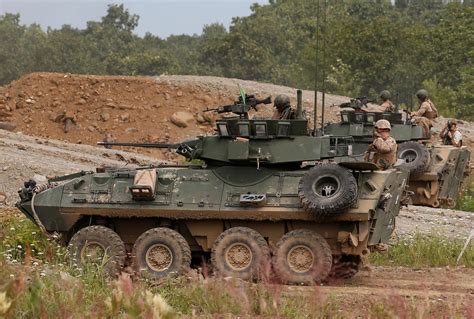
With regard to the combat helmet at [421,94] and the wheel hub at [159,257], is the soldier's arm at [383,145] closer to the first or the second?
the wheel hub at [159,257]

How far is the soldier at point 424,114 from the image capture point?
25.0m

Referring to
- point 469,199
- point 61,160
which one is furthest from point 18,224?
point 469,199

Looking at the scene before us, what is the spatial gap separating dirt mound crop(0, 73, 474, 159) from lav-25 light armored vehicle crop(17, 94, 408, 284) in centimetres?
1574

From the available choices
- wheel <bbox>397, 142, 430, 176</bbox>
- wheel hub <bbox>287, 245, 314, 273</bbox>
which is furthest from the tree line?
wheel hub <bbox>287, 245, 314, 273</bbox>

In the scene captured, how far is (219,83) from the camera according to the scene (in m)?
34.9

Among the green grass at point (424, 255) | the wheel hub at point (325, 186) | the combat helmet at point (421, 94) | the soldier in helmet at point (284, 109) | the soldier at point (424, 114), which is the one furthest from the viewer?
the soldier at point (424, 114)

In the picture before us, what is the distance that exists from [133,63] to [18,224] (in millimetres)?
50345

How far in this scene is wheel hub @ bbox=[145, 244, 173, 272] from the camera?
45.7 ft

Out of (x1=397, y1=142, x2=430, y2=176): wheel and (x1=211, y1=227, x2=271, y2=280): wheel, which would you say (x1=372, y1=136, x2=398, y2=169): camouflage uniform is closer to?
(x1=211, y1=227, x2=271, y2=280): wheel

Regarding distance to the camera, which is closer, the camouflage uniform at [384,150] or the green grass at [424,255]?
the camouflage uniform at [384,150]

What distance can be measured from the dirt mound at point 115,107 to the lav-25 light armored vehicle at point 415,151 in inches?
300

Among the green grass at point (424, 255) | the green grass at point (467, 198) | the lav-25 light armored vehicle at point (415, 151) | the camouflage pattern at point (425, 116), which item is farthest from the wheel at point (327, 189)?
the green grass at point (467, 198)

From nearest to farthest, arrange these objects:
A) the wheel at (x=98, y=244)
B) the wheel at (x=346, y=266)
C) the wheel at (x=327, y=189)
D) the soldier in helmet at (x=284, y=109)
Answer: the wheel at (x=327, y=189) → the wheel at (x=98, y=244) → the wheel at (x=346, y=266) → the soldier in helmet at (x=284, y=109)

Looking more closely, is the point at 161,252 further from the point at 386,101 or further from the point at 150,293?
the point at 386,101
